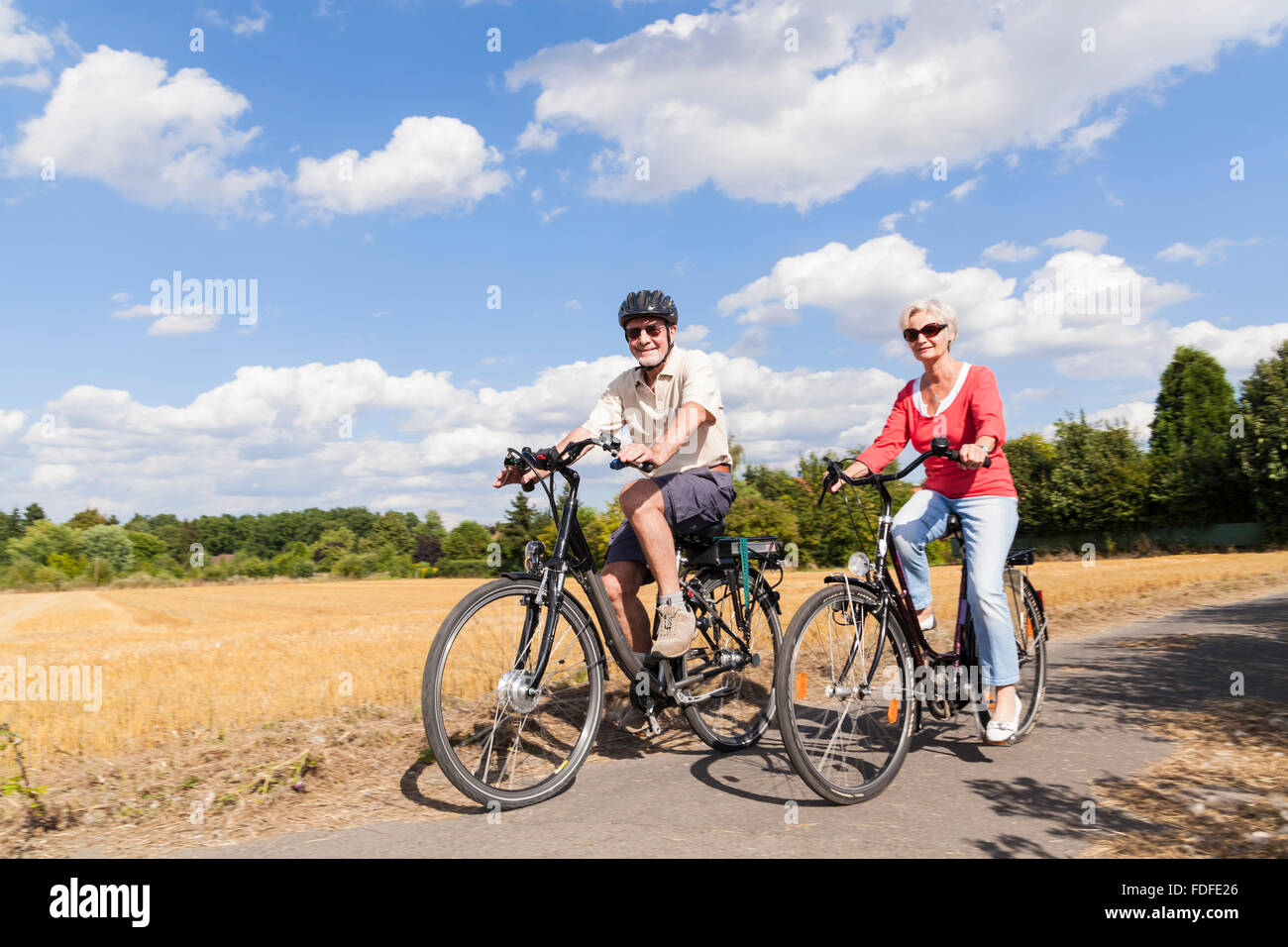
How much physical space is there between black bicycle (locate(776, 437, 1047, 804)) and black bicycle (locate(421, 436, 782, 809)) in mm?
628

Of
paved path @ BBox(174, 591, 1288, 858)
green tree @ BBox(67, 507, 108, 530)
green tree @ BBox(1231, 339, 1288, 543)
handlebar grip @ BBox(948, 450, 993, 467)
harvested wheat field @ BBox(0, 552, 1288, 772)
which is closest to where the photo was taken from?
paved path @ BBox(174, 591, 1288, 858)

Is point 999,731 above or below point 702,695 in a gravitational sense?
below

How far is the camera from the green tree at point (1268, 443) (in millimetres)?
42125

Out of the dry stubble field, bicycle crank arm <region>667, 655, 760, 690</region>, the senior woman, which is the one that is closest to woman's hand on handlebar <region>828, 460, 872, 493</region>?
the senior woman

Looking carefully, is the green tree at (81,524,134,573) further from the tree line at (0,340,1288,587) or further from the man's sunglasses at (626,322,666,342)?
the man's sunglasses at (626,322,666,342)

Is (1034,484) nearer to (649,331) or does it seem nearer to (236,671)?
(236,671)

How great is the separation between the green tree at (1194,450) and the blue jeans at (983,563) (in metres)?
49.8

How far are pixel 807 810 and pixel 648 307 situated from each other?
8.19 feet

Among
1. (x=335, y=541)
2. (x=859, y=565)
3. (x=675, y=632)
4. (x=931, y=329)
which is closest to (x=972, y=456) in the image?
(x=859, y=565)

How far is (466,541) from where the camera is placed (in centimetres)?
7306

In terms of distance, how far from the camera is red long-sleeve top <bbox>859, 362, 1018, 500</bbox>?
445cm

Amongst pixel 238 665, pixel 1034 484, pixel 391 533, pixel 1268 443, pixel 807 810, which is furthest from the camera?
pixel 391 533
